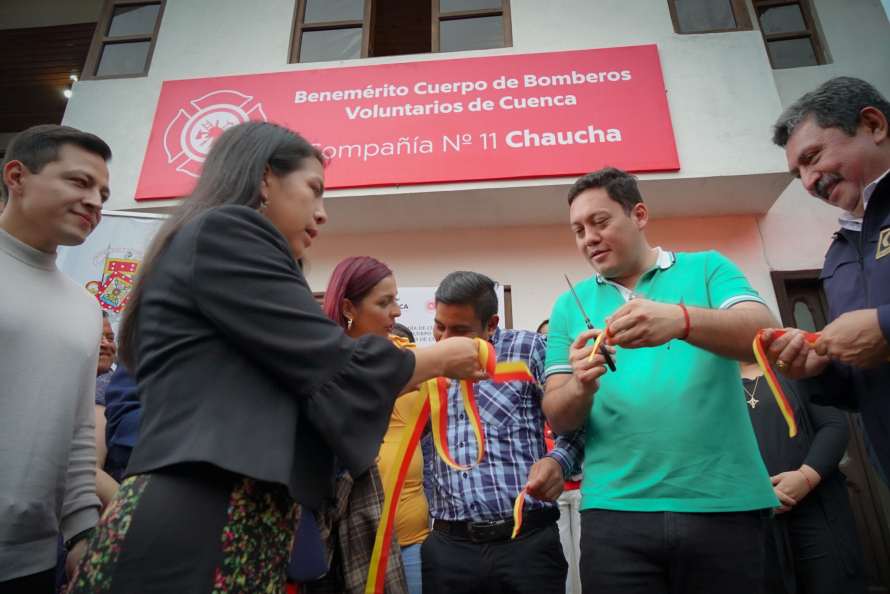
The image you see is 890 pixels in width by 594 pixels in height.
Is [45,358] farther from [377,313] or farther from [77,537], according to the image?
[377,313]

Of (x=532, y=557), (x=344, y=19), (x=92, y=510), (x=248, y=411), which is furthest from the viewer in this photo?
(x=344, y=19)

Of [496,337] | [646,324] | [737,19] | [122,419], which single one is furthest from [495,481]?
[737,19]

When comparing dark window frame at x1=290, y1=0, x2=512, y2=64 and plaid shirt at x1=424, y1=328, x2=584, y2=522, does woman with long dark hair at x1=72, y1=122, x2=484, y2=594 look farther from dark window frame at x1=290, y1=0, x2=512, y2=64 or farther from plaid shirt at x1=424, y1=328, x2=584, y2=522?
dark window frame at x1=290, y1=0, x2=512, y2=64

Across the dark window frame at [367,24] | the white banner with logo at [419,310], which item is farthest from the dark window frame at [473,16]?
the white banner with logo at [419,310]

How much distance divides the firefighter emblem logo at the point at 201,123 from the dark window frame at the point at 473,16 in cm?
211

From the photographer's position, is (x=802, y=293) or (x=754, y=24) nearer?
(x=802, y=293)

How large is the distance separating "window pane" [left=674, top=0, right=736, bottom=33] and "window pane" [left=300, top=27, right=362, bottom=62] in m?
3.52

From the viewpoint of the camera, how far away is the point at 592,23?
212 inches

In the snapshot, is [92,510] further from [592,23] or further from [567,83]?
[592,23]

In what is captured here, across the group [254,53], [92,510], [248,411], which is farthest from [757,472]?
[254,53]

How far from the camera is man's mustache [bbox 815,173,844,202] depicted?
1.60 meters

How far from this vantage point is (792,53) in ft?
18.4

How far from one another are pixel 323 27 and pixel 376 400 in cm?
612

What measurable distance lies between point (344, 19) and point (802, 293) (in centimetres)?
573
